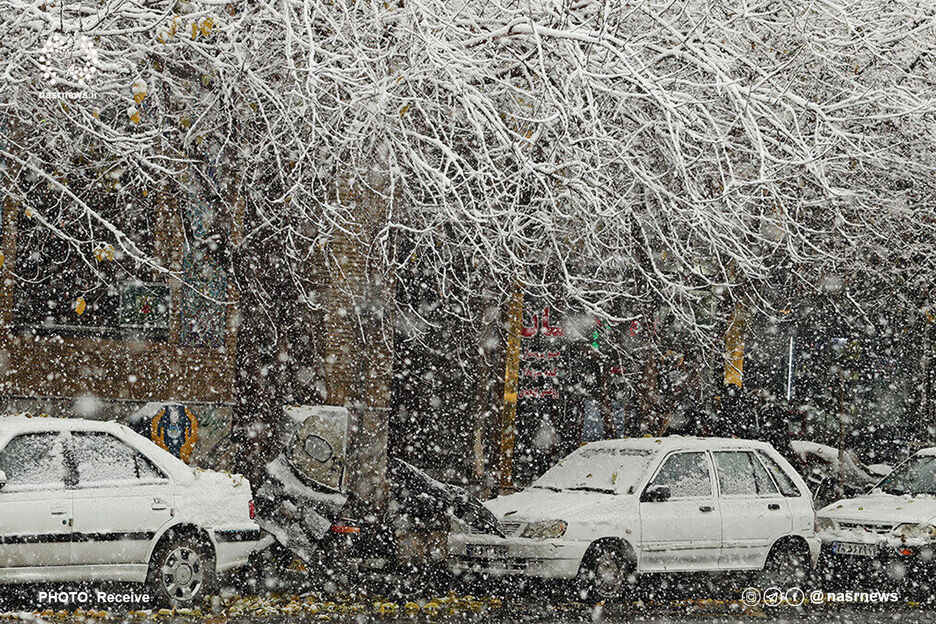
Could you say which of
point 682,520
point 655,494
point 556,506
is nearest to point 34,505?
point 556,506

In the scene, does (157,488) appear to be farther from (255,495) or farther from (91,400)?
(91,400)

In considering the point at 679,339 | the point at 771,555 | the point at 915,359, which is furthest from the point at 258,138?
the point at 915,359

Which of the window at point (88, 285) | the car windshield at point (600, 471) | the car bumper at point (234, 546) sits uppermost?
the window at point (88, 285)

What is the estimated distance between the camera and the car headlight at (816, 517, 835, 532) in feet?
41.1

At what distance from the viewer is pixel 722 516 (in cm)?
1120

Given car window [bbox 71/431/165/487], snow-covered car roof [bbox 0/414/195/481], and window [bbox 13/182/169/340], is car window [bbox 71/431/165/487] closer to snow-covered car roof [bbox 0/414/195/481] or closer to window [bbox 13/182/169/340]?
snow-covered car roof [bbox 0/414/195/481]

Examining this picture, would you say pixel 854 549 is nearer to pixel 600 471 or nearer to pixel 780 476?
pixel 780 476

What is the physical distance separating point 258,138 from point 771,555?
6.53m

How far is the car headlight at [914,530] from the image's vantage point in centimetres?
1180

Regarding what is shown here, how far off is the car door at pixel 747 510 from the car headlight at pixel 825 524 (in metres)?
1.15

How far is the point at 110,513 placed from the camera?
908 centimetres

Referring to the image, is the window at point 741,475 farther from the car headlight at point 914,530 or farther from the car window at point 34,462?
the car window at point 34,462

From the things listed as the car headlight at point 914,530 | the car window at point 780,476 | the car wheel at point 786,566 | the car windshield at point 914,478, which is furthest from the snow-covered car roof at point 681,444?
the car windshield at point 914,478

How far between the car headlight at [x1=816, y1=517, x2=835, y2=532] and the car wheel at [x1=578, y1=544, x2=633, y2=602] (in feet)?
9.92
